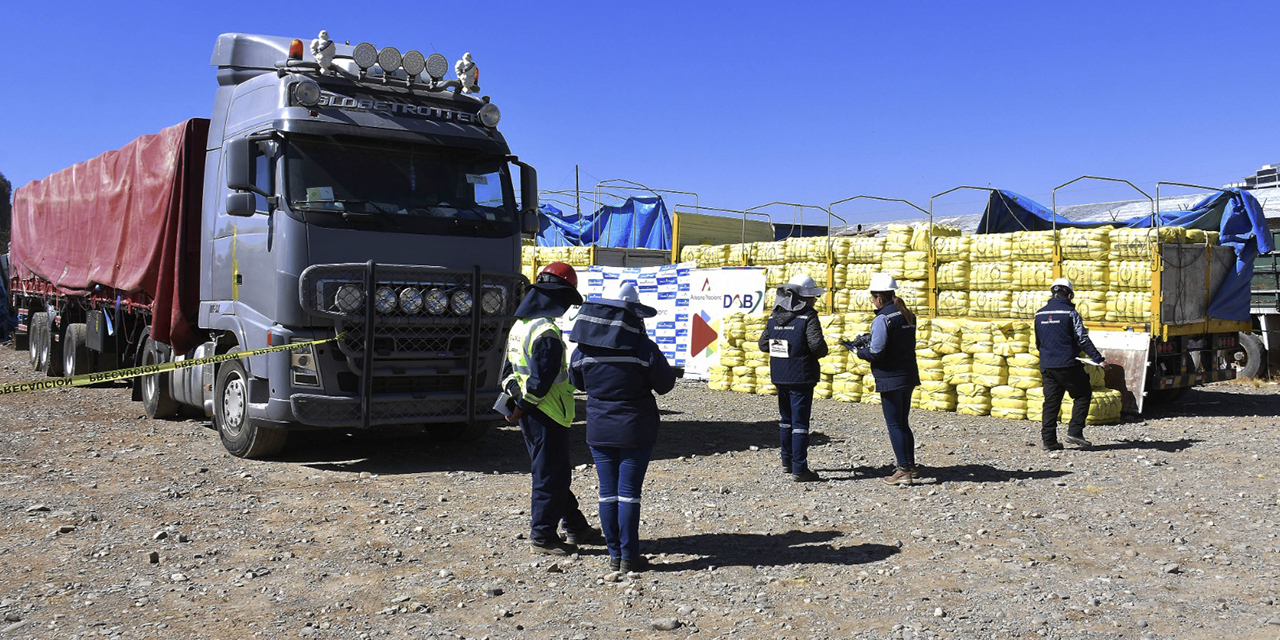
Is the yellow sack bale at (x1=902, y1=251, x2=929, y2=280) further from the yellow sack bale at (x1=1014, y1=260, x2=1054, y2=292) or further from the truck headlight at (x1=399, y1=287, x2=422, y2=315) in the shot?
the truck headlight at (x1=399, y1=287, x2=422, y2=315)

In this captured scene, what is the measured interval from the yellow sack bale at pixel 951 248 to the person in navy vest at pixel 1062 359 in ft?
14.2

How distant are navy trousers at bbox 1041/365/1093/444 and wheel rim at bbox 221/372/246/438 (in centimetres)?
802

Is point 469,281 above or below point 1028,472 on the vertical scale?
above

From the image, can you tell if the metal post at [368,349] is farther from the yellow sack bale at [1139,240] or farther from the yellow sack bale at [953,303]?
the yellow sack bale at [1139,240]

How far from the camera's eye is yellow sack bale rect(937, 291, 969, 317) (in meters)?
15.7

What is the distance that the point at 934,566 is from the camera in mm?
6621

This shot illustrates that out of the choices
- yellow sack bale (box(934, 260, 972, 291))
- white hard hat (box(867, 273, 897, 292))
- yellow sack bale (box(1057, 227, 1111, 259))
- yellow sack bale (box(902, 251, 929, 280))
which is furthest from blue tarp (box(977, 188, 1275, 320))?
white hard hat (box(867, 273, 897, 292))

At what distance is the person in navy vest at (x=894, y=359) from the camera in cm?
912

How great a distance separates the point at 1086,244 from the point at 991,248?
1.39 metres

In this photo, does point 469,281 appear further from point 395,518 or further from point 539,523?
point 539,523

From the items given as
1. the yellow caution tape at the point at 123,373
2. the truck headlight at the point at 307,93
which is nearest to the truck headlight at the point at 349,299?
the yellow caution tape at the point at 123,373

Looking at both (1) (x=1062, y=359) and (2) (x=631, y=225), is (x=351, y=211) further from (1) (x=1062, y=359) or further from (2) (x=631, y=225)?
(2) (x=631, y=225)

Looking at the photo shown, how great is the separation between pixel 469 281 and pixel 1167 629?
6.56 m

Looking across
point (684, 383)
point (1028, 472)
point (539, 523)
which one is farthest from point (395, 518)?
point (684, 383)
